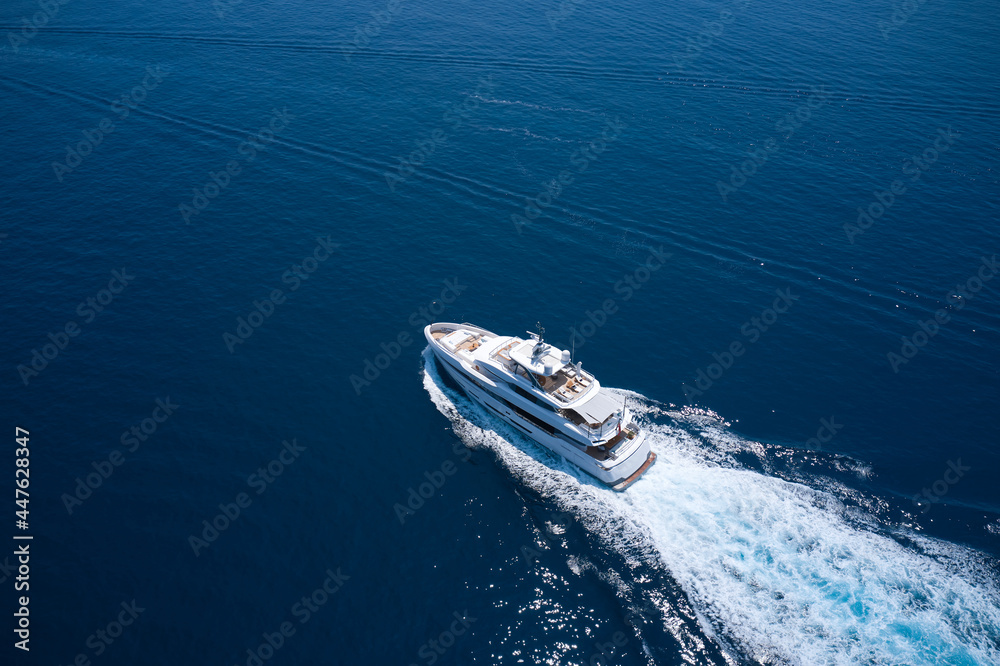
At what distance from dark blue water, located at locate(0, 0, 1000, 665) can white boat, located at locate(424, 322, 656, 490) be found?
1810 millimetres

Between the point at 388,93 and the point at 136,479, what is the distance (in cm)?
7594

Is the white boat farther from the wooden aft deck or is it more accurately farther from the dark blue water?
the dark blue water

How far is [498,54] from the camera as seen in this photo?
11894 centimetres

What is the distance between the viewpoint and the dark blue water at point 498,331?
45.4m

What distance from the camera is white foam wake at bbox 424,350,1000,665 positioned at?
42.8 metres

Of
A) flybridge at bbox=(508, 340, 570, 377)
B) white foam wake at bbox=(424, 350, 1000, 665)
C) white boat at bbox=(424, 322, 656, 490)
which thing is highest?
flybridge at bbox=(508, 340, 570, 377)

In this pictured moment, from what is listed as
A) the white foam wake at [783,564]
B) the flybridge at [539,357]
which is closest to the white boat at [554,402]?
the flybridge at [539,357]

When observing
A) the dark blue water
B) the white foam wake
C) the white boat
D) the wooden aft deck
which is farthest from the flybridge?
the wooden aft deck

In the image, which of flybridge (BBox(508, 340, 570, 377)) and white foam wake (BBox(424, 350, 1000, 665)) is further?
flybridge (BBox(508, 340, 570, 377))

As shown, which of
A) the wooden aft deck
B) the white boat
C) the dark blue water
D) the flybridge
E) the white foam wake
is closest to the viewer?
the white foam wake

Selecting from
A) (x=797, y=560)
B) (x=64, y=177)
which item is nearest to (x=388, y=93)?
(x=64, y=177)

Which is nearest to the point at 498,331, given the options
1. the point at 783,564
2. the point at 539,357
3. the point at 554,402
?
the point at 539,357

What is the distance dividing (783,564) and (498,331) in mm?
34323

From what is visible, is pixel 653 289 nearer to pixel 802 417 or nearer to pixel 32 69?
pixel 802 417
